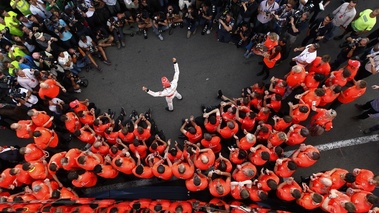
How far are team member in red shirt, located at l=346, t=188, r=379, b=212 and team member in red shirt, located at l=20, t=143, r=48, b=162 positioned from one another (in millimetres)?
6567

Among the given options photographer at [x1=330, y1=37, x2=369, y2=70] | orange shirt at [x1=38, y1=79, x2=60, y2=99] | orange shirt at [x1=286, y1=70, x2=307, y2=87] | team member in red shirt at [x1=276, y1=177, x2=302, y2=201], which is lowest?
team member in red shirt at [x1=276, y1=177, x2=302, y2=201]

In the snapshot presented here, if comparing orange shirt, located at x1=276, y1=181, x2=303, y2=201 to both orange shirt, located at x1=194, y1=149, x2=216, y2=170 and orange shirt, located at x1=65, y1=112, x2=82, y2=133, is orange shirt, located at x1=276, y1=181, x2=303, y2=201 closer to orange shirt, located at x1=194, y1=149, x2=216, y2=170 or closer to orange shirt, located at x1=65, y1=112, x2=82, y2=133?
orange shirt, located at x1=194, y1=149, x2=216, y2=170

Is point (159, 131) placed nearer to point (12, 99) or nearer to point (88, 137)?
point (88, 137)

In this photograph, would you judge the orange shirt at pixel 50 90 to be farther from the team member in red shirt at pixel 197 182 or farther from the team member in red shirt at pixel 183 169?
the team member in red shirt at pixel 197 182

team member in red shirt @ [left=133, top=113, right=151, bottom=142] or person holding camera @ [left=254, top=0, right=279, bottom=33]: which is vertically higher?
person holding camera @ [left=254, top=0, right=279, bottom=33]

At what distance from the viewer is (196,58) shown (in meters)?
10.6

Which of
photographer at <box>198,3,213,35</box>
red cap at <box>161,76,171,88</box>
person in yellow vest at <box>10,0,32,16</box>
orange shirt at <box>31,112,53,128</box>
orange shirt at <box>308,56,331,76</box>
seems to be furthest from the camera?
photographer at <box>198,3,213,35</box>

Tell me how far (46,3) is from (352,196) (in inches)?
364

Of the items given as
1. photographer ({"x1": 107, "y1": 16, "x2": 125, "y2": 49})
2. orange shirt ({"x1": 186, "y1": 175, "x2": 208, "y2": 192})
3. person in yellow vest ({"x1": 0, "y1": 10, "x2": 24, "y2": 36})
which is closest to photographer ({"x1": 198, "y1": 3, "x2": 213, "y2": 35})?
photographer ({"x1": 107, "y1": 16, "x2": 125, "y2": 49})

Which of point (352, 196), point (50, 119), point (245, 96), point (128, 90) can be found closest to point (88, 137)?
point (50, 119)

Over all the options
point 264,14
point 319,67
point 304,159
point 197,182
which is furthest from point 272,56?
point 197,182

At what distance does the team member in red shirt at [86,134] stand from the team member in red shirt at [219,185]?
118 inches

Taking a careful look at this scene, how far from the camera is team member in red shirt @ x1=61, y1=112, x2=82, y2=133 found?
787 centimetres

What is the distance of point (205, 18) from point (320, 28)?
130 inches
